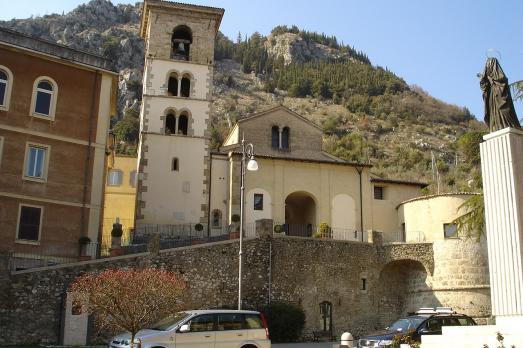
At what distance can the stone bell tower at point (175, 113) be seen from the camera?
36219 millimetres

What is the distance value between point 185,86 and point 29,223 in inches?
638

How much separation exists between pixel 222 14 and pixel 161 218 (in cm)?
1481

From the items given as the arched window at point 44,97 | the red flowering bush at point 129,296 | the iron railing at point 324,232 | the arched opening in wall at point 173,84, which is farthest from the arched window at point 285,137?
the red flowering bush at point 129,296

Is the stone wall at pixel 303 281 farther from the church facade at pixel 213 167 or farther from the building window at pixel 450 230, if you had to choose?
the church facade at pixel 213 167

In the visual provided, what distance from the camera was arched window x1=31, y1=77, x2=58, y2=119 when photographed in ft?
92.5

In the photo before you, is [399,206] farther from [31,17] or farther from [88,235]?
[31,17]

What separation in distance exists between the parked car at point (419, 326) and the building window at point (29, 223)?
15.6 m

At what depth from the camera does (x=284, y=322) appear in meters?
28.5

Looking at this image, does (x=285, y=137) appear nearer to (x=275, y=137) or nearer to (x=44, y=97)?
(x=275, y=137)

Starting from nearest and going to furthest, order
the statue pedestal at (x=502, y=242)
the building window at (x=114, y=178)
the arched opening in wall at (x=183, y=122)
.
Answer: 1. the statue pedestal at (x=502, y=242)
2. the arched opening in wall at (x=183, y=122)
3. the building window at (x=114, y=178)

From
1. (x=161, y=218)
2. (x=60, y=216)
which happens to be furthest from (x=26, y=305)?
(x=161, y=218)

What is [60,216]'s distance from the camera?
27.7 metres

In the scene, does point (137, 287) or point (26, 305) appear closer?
point (137, 287)

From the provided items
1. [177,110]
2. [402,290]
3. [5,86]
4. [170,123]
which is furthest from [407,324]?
[170,123]
